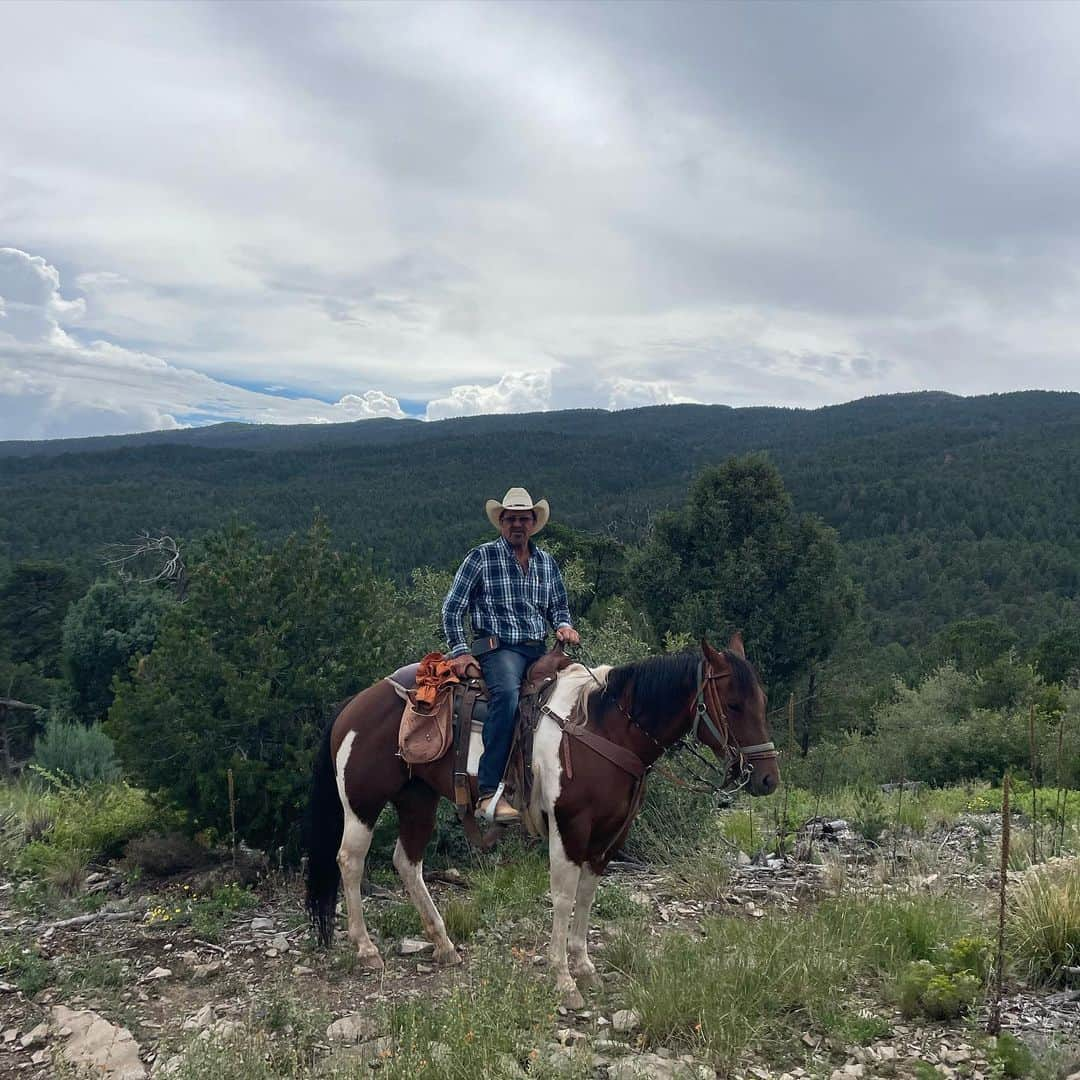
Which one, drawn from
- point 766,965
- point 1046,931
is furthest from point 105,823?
point 1046,931

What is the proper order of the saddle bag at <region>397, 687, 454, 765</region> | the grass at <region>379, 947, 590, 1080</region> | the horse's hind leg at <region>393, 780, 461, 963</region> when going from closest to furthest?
the grass at <region>379, 947, 590, 1080</region> → the saddle bag at <region>397, 687, 454, 765</region> → the horse's hind leg at <region>393, 780, 461, 963</region>

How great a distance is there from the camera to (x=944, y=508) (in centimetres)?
6238

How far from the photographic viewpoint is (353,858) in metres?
5.77

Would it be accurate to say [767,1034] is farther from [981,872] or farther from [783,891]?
Result: [981,872]

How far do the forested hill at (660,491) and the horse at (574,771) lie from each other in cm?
342

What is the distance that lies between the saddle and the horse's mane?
450 mm

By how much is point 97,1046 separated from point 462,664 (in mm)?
2928

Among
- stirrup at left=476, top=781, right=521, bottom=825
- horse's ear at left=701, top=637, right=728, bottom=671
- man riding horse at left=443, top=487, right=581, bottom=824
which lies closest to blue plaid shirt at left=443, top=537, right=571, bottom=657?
man riding horse at left=443, top=487, right=581, bottom=824

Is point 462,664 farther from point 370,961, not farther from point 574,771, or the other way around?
point 370,961

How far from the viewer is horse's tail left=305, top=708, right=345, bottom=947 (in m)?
5.80

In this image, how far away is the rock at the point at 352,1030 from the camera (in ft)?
14.7

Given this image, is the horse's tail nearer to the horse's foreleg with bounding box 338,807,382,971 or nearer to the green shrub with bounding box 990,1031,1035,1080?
the horse's foreleg with bounding box 338,807,382,971

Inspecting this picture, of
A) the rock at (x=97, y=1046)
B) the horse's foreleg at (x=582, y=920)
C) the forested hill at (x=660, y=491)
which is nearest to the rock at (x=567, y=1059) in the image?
the horse's foreleg at (x=582, y=920)

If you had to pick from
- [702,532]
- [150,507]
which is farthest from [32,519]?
[702,532]
